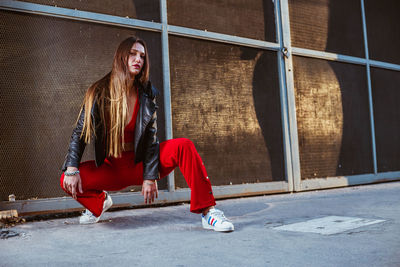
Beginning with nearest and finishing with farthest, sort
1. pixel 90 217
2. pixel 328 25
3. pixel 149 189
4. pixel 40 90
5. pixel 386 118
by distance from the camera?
pixel 149 189, pixel 90 217, pixel 40 90, pixel 328 25, pixel 386 118

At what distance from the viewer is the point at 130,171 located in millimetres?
2414

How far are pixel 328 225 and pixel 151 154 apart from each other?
1082mm

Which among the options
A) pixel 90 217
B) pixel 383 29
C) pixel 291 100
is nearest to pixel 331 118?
pixel 291 100

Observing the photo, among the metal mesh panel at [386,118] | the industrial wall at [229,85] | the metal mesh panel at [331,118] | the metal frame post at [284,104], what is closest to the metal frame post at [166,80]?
the industrial wall at [229,85]

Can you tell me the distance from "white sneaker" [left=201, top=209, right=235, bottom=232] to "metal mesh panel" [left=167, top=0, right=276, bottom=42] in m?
1.93

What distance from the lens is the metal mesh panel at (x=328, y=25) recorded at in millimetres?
4266

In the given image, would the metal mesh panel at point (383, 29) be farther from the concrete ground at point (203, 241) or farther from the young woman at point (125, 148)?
the young woman at point (125, 148)

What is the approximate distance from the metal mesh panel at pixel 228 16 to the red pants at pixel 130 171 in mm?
1540

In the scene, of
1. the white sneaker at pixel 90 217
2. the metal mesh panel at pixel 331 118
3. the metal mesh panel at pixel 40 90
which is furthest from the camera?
Answer: the metal mesh panel at pixel 331 118

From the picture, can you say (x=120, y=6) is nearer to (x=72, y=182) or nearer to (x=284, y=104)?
(x=72, y=182)

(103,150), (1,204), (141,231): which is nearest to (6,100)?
(1,204)

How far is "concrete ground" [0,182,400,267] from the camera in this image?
1531mm

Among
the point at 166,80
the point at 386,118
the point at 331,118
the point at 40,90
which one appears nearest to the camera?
the point at 40,90

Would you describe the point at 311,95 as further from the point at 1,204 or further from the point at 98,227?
the point at 1,204
